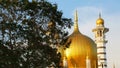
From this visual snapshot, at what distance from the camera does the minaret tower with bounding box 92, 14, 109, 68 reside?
167 ft

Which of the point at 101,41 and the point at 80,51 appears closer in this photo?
the point at 80,51

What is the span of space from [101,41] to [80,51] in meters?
3.68

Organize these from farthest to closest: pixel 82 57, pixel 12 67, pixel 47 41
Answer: pixel 82 57, pixel 47 41, pixel 12 67

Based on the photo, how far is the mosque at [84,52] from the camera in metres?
49.5

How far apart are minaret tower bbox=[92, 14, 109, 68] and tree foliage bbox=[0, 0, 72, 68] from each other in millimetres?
31497

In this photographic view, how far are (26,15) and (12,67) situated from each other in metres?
2.44

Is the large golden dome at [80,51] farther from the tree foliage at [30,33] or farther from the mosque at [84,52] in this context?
the tree foliage at [30,33]

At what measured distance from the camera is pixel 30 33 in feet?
61.6

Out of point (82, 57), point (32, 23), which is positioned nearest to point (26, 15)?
point (32, 23)

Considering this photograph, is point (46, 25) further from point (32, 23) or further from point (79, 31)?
point (79, 31)

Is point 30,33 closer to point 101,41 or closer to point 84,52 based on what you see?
point 84,52

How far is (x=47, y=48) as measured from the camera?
19125 mm

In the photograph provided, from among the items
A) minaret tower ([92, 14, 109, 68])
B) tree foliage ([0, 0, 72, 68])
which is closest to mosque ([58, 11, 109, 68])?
minaret tower ([92, 14, 109, 68])

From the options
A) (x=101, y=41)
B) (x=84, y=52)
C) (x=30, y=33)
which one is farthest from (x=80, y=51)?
(x=30, y=33)
